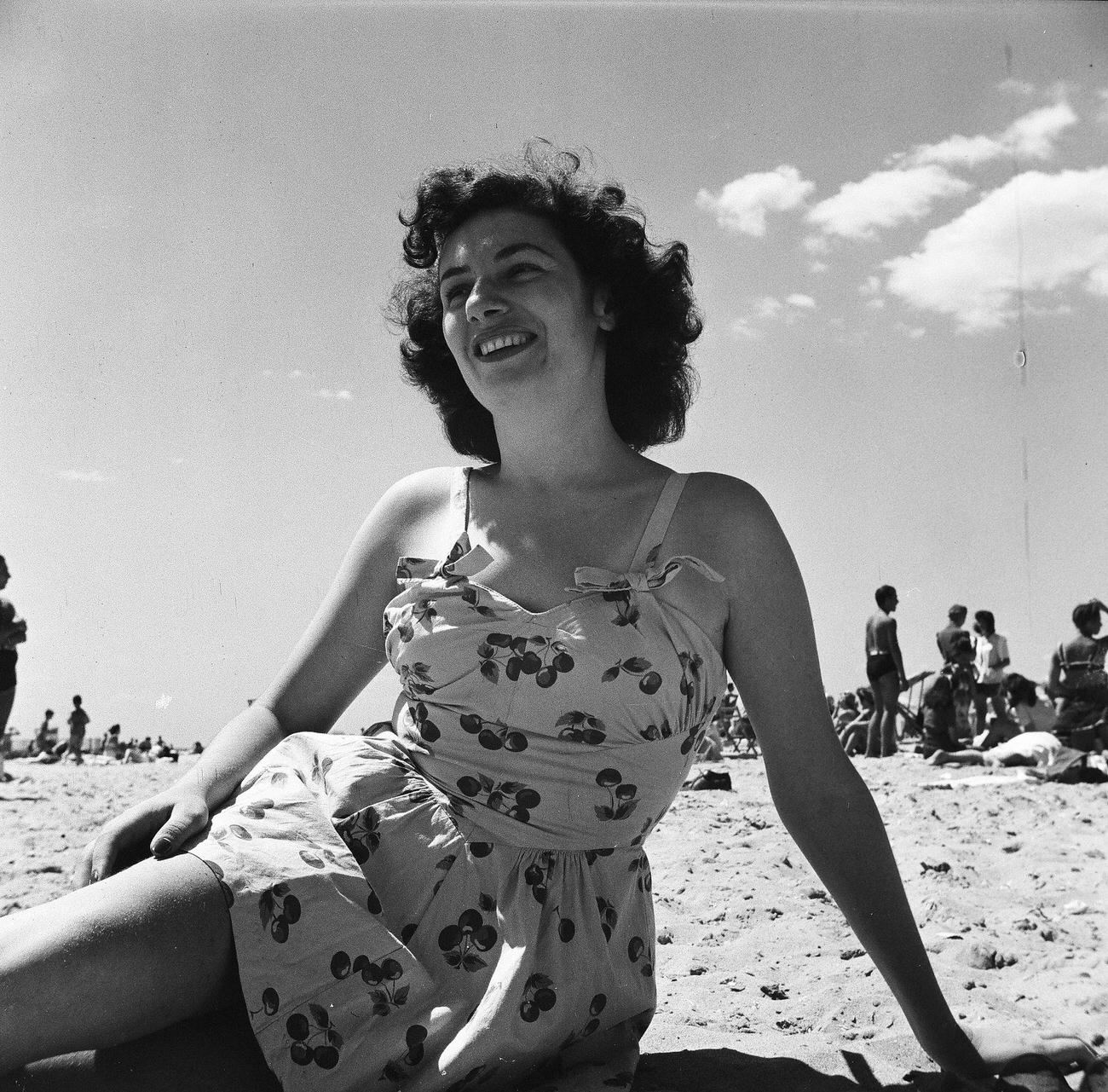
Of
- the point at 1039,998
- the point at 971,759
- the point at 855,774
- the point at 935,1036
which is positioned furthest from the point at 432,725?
the point at 971,759

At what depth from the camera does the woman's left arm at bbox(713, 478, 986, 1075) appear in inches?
71.1

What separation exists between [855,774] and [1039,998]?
1134 millimetres

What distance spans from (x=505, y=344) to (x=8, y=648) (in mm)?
6841

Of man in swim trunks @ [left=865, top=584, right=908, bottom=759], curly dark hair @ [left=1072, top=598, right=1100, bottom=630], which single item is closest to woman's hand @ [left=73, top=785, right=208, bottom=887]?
curly dark hair @ [left=1072, top=598, right=1100, bottom=630]

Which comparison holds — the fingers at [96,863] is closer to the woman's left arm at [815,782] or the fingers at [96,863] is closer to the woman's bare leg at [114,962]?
the woman's bare leg at [114,962]

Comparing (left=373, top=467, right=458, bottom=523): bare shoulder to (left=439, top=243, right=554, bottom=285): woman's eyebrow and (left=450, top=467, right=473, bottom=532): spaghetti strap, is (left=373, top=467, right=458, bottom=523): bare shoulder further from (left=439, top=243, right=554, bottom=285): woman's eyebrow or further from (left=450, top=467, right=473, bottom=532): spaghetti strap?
(left=439, top=243, right=554, bottom=285): woman's eyebrow

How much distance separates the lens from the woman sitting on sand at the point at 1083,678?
24.2ft

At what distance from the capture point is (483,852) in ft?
5.75

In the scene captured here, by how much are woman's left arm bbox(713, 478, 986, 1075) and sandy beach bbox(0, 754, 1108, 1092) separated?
203mm

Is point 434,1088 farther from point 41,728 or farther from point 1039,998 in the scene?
point 41,728

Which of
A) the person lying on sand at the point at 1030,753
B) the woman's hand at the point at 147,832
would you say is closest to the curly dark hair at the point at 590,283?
the woman's hand at the point at 147,832

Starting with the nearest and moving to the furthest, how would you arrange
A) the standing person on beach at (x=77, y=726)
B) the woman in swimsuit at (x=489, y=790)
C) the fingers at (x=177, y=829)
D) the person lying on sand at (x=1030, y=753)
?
1. the woman in swimsuit at (x=489, y=790)
2. the fingers at (x=177, y=829)
3. the person lying on sand at (x=1030, y=753)
4. the standing person on beach at (x=77, y=726)

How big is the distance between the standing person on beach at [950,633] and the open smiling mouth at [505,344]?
30.8 feet

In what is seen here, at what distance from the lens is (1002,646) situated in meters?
10.1
